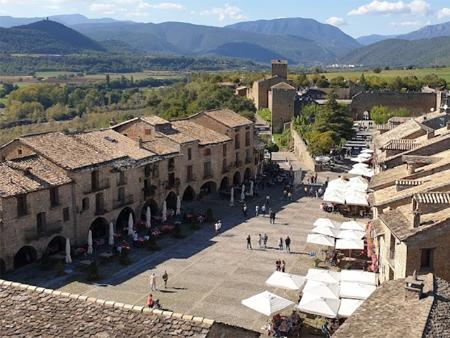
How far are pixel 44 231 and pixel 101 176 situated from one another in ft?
20.9

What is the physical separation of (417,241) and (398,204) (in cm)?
607

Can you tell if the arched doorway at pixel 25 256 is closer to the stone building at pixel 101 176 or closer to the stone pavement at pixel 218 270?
the stone building at pixel 101 176

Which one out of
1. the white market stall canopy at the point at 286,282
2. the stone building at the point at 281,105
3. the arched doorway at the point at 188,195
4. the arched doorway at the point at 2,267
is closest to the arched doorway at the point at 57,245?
the arched doorway at the point at 2,267

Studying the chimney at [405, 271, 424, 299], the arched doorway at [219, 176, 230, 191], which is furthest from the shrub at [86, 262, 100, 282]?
the arched doorway at [219, 176, 230, 191]

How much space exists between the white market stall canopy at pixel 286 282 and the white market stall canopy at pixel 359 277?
211 cm

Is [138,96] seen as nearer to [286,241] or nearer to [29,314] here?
[286,241]

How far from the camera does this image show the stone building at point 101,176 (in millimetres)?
37938

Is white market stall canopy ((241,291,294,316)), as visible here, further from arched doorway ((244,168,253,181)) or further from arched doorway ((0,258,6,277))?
arched doorway ((244,168,253,181))

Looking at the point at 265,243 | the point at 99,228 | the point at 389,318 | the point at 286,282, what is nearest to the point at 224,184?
the point at 99,228

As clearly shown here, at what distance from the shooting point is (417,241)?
26.1m

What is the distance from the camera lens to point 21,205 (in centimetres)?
3738

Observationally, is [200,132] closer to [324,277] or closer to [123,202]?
[123,202]

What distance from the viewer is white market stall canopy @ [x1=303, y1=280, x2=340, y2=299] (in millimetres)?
29002

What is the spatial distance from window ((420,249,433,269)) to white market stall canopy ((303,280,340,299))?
443 cm
